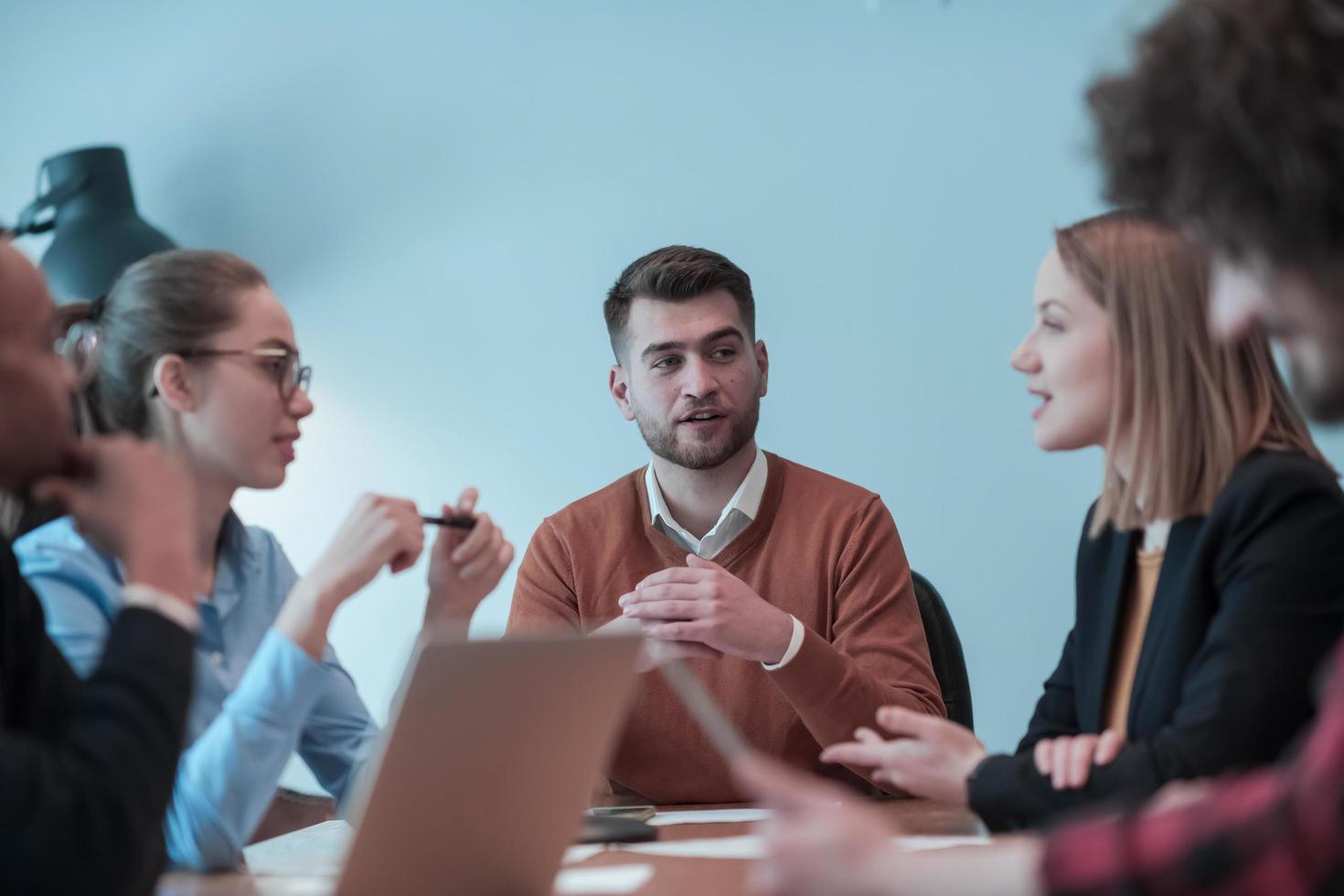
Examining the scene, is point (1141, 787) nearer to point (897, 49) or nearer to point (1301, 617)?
point (1301, 617)

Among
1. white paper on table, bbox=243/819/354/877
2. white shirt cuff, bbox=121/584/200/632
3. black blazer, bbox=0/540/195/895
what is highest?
white shirt cuff, bbox=121/584/200/632

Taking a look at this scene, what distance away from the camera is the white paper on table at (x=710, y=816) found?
1.73 metres

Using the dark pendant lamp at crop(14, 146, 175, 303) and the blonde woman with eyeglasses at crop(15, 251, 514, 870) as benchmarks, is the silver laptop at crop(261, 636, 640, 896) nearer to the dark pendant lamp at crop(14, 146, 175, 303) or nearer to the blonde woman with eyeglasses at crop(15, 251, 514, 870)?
the blonde woman with eyeglasses at crop(15, 251, 514, 870)

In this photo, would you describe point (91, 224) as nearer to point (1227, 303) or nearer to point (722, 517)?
point (722, 517)

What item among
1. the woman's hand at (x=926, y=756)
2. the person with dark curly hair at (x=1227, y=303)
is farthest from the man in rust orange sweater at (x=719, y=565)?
the person with dark curly hair at (x=1227, y=303)

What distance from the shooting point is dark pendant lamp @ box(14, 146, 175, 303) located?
3.39 m

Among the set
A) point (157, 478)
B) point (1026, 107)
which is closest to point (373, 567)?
point (157, 478)

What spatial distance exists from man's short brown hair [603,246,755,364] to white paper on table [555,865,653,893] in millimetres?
1337

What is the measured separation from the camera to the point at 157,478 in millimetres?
1101

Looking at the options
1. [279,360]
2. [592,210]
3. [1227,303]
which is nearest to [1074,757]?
[1227,303]

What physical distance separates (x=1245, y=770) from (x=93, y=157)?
3.16m

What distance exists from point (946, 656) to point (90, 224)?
95.9 inches

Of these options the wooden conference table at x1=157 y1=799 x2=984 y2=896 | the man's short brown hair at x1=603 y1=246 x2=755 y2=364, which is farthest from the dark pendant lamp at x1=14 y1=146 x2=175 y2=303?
the wooden conference table at x1=157 y1=799 x2=984 y2=896

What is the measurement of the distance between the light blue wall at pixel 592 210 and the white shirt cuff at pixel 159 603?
2.29m
